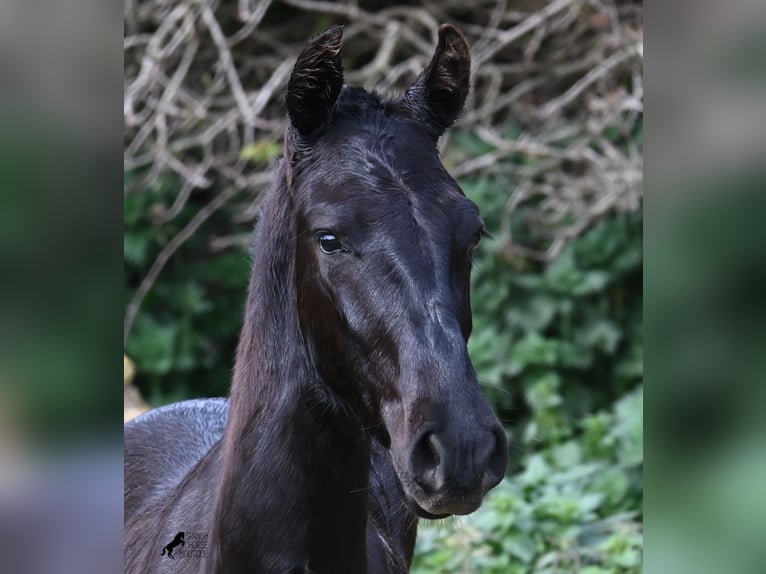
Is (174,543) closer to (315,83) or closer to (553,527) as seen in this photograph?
(315,83)

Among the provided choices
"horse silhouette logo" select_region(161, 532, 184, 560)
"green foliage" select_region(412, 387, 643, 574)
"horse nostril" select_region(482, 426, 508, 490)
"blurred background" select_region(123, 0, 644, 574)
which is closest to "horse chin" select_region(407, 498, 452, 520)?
"horse nostril" select_region(482, 426, 508, 490)

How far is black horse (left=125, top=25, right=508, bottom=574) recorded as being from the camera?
153 cm

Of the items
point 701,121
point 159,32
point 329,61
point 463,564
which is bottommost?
point 463,564

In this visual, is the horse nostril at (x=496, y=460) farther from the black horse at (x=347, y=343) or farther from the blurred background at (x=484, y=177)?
the blurred background at (x=484, y=177)

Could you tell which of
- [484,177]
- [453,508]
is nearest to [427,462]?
[453,508]

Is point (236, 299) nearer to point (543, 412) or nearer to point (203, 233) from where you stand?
point (203, 233)

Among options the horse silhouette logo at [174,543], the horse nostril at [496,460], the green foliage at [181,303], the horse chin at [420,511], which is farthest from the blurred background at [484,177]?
the horse nostril at [496,460]

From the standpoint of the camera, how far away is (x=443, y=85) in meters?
2.01

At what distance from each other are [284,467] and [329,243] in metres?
0.45

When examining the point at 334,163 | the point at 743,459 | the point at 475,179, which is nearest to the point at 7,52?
the point at 743,459

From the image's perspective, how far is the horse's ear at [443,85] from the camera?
198 cm

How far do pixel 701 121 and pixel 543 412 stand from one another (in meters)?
4.84

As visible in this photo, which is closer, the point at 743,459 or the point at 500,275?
the point at 743,459

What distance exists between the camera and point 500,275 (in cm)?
602
